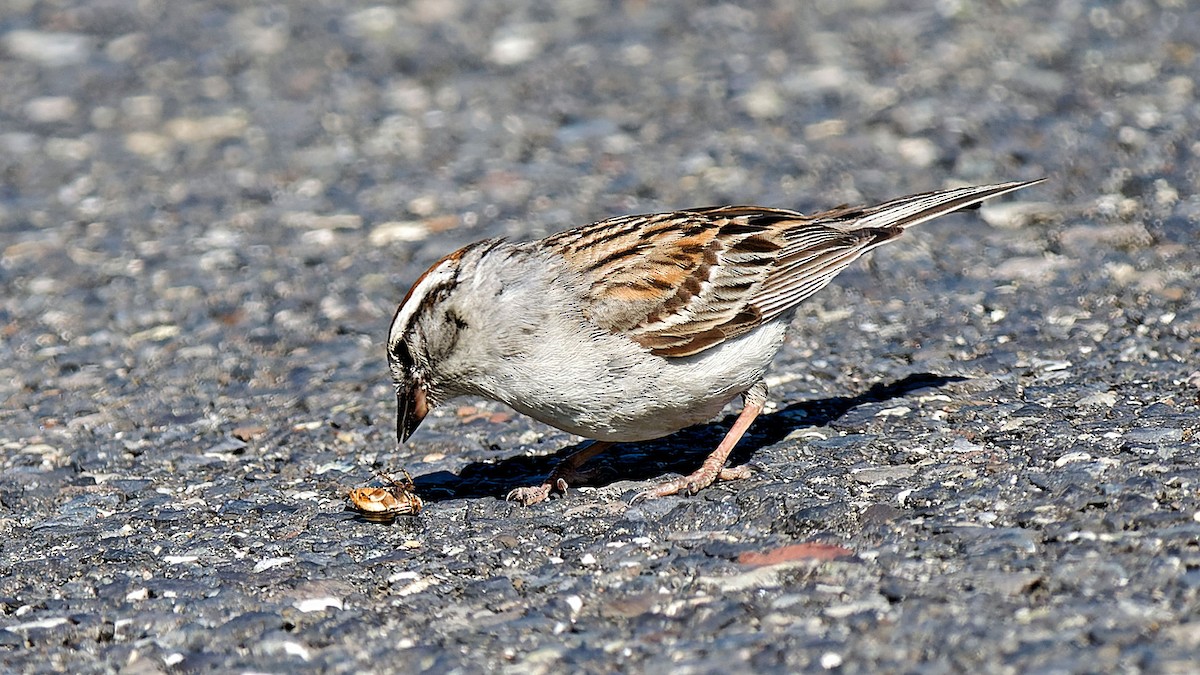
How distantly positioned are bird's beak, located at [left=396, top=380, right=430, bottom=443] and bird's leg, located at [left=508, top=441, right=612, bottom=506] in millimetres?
521

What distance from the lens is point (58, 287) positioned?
8453mm

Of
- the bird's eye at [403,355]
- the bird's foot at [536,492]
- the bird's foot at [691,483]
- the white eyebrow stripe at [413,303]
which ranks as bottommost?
the bird's foot at [536,492]

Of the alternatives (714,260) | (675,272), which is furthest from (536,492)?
(714,260)

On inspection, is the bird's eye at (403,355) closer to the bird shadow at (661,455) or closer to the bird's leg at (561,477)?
the bird shadow at (661,455)

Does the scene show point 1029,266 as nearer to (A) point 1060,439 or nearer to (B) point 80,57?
(A) point 1060,439

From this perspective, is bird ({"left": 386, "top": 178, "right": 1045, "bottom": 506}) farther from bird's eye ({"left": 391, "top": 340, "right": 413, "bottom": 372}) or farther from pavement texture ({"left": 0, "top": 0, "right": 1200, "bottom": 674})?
pavement texture ({"left": 0, "top": 0, "right": 1200, "bottom": 674})

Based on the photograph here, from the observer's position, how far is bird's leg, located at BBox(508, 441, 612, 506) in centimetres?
560

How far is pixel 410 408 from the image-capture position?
5.82m

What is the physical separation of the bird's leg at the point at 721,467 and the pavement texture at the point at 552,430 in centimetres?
11

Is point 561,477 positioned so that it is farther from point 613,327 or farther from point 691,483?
point 613,327

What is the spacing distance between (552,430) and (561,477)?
857 mm

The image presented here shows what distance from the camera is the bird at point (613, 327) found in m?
5.40

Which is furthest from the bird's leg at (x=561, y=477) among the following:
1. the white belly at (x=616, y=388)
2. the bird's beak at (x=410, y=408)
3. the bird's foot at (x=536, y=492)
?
the bird's beak at (x=410, y=408)

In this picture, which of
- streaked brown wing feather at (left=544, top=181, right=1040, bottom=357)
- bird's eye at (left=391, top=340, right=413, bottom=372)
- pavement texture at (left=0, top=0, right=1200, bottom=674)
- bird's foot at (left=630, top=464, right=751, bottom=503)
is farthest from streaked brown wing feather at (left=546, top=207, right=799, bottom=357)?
bird's eye at (left=391, top=340, right=413, bottom=372)
